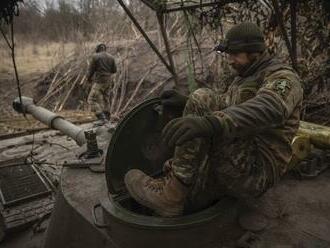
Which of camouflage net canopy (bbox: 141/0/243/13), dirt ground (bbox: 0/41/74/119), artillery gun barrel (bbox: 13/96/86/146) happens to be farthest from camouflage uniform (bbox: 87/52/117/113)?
camouflage net canopy (bbox: 141/0/243/13)

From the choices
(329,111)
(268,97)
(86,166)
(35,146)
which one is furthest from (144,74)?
(268,97)

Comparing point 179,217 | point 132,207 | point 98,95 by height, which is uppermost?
point 179,217

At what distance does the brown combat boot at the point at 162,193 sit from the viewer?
7.62 feet

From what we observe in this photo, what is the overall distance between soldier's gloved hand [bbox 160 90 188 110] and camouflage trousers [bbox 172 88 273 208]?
0.60 feet

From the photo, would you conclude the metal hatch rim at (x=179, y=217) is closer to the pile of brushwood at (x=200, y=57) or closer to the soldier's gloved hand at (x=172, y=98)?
the soldier's gloved hand at (x=172, y=98)

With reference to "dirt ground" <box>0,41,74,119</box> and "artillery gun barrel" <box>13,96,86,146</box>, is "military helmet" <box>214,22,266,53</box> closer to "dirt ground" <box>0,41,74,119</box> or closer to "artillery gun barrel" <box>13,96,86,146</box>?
"artillery gun barrel" <box>13,96,86,146</box>

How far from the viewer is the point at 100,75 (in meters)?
9.81

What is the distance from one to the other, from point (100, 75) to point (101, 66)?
21 centimetres

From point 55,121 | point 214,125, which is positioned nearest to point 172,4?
point 55,121

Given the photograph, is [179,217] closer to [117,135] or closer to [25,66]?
[117,135]

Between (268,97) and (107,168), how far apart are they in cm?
119

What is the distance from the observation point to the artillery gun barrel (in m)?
4.78

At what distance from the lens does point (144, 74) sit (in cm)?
1198

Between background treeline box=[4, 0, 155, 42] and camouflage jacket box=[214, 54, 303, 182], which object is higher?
background treeline box=[4, 0, 155, 42]
